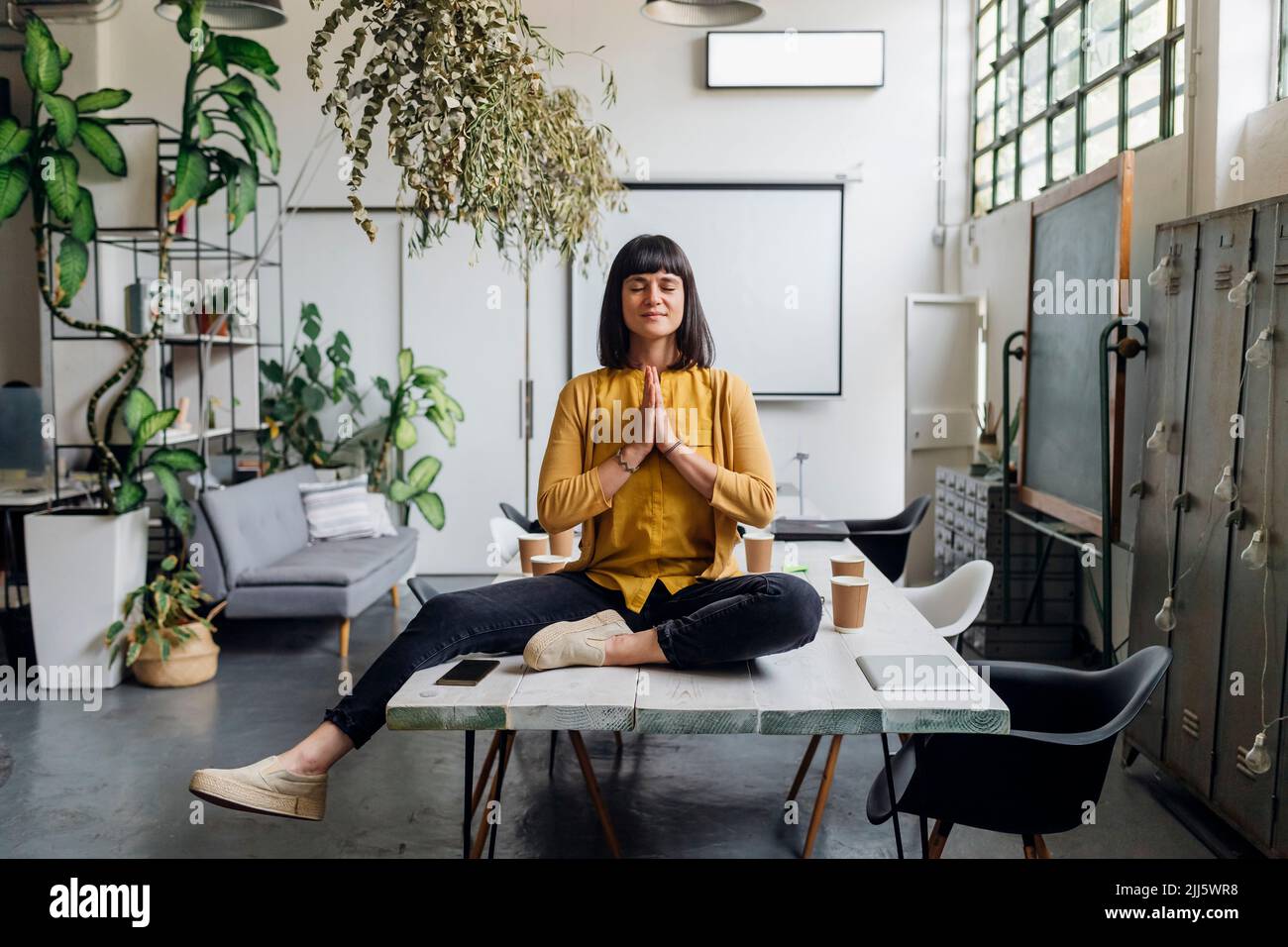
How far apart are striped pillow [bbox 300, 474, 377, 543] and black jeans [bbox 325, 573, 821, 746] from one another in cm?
363

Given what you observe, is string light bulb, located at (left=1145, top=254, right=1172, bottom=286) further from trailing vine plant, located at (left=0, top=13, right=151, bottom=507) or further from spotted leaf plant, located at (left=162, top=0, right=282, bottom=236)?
trailing vine plant, located at (left=0, top=13, right=151, bottom=507)

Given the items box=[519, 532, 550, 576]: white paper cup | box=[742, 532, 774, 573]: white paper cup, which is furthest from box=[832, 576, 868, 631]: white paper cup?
box=[519, 532, 550, 576]: white paper cup

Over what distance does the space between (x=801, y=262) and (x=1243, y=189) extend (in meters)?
3.48

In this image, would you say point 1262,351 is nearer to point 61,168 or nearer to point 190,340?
point 61,168

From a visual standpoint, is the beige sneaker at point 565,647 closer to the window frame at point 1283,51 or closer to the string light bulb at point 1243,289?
the string light bulb at point 1243,289

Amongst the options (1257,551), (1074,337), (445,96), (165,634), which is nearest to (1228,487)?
(1257,551)

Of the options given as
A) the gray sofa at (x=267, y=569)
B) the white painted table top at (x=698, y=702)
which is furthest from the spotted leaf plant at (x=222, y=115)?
the white painted table top at (x=698, y=702)

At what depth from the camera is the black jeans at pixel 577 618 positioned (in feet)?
7.28

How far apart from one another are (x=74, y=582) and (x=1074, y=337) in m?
4.08

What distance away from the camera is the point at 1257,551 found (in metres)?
2.72

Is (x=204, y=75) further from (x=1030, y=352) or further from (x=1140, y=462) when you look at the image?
(x=1140, y=462)

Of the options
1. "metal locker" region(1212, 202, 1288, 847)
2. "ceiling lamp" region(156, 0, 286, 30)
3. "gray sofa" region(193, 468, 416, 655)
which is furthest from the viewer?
"ceiling lamp" region(156, 0, 286, 30)

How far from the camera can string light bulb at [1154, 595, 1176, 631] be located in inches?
127
